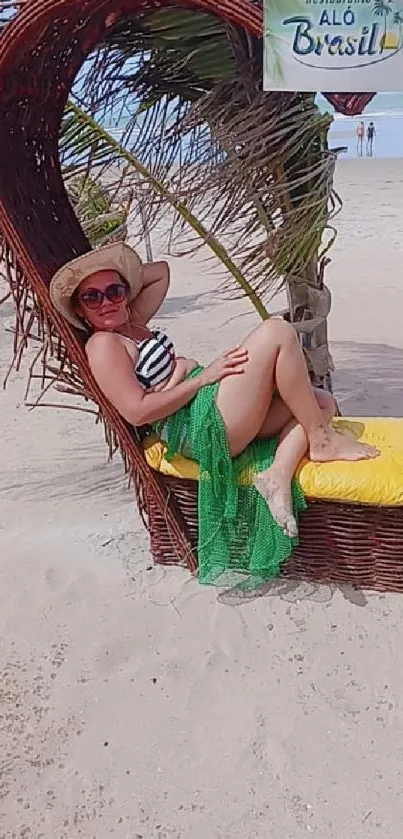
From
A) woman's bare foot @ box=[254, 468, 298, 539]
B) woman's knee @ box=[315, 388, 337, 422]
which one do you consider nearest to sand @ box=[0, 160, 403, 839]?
woman's bare foot @ box=[254, 468, 298, 539]

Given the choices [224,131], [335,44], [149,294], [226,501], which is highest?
[335,44]

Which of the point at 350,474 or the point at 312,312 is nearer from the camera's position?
the point at 350,474

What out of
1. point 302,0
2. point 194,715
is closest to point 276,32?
point 302,0

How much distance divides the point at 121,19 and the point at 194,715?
1952 mm

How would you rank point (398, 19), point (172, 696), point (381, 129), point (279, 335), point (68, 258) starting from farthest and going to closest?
point (381, 129), point (68, 258), point (279, 335), point (172, 696), point (398, 19)

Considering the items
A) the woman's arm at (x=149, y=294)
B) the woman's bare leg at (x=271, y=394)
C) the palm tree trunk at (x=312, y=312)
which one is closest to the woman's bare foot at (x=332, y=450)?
the woman's bare leg at (x=271, y=394)

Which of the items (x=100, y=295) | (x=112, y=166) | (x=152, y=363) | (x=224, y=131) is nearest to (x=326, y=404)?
(x=152, y=363)

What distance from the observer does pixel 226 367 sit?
2521mm

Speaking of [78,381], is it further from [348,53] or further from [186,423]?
[348,53]

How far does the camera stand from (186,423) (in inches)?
102

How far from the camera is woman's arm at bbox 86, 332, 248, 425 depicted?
8.27ft

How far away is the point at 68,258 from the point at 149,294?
276 millimetres

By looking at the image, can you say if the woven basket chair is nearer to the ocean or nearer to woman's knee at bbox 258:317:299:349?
woman's knee at bbox 258:317:299:349

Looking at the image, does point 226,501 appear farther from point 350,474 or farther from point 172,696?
point 172,696
